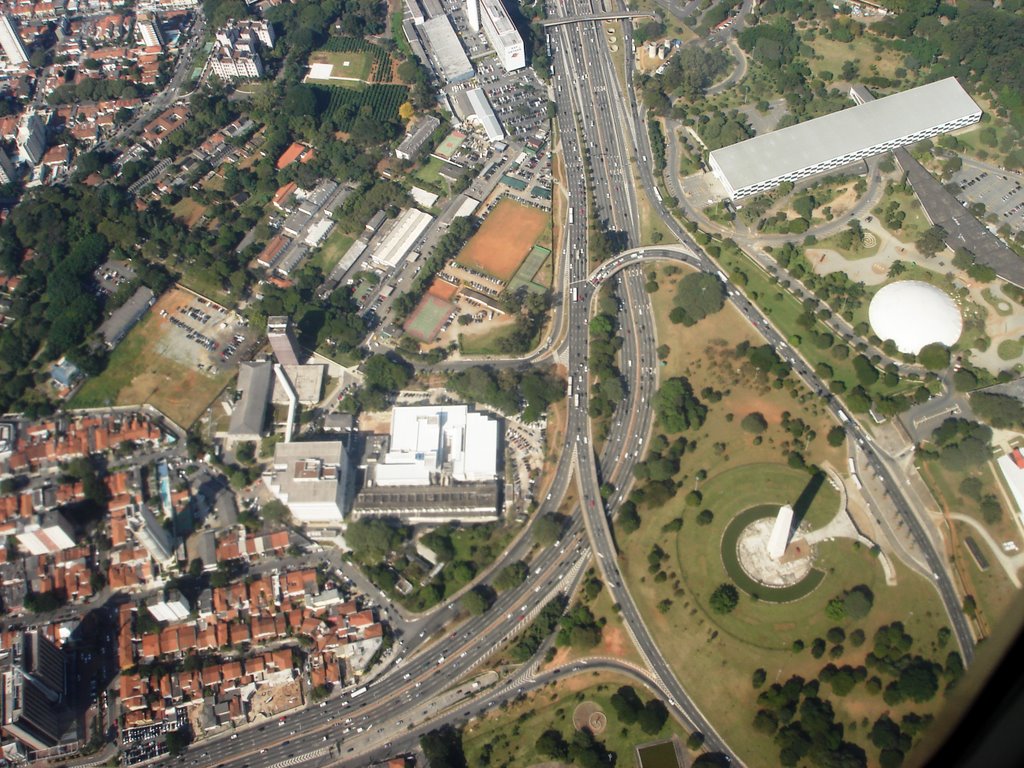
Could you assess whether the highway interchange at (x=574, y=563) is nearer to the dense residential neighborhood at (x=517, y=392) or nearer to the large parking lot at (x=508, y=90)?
the dense residential neighborhood at (x=517, y=392)

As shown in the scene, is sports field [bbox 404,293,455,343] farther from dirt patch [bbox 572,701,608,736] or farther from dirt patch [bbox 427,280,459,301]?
dirt patch [bbox 572,701,608,736]

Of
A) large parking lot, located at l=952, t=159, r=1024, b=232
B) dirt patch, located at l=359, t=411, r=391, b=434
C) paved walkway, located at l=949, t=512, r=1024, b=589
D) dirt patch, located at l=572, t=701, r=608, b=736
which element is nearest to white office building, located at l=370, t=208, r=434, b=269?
dirt patch, located at l=359, t=411, r=391, b=434

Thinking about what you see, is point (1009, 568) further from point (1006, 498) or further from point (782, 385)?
point (782, 385)

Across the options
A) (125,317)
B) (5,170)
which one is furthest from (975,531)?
(5,170)

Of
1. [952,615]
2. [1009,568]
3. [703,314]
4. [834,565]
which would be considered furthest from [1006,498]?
[703,314]

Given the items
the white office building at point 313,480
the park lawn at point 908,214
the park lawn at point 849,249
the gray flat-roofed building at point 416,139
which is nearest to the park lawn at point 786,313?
the park lawn at point 849,249
